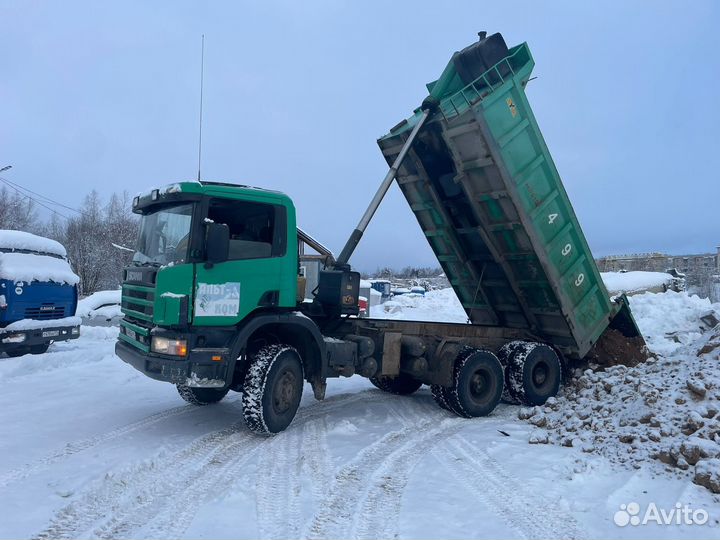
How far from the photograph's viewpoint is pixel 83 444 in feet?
17.9

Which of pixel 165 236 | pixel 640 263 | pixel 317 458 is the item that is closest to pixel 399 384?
pixel 317 458

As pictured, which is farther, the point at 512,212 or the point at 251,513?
the point at 512,212

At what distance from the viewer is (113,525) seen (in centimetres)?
375

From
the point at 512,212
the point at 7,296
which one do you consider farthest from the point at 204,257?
the point at 7,296

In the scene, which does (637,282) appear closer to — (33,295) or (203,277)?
(203,277)

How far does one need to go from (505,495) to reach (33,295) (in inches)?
417

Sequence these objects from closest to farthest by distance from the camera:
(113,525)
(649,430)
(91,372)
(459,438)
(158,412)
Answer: (113,525)
(649,430)
(459,438)
(158,412)
(91,372)

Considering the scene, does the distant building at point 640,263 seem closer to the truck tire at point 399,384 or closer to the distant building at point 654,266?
the distant building at point 654,266

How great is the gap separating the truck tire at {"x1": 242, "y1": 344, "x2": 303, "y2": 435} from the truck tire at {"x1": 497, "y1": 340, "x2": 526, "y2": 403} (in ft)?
11.0

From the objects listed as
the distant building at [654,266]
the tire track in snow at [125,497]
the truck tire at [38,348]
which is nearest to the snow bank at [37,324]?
the truck tire at [38,348]

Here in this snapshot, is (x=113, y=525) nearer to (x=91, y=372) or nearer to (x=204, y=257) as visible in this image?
(x=204, y=257)

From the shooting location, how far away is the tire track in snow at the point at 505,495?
3.77m

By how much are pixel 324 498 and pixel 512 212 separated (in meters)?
4.55

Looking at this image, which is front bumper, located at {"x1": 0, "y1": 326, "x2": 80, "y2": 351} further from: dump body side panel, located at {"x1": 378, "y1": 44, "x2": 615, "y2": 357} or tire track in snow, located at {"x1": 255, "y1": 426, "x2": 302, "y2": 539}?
dump body side panel, located at {"x1": 378, "y1": 44, "x2": 615, "y2": 357}
